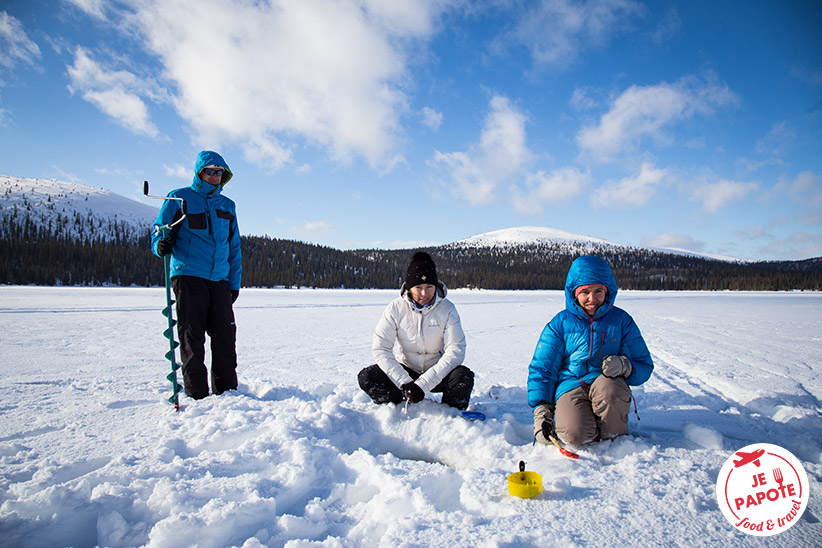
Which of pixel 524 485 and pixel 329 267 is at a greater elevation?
pixel 329 267

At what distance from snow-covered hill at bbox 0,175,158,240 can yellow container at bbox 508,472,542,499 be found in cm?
12337

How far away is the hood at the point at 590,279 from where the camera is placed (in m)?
2.84

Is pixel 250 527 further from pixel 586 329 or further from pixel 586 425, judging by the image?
pixel 586 329

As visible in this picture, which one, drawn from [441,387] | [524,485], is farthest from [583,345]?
[524,485]

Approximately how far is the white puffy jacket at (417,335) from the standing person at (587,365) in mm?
721

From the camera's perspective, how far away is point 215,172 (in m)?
3.59

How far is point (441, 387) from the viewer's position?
325cm

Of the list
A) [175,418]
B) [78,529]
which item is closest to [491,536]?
[78,529]

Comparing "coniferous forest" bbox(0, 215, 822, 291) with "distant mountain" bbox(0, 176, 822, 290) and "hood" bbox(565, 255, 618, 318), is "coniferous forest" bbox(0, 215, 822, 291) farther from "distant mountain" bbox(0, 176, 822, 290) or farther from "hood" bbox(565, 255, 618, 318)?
"hood" bbox(565, 255, 618, 318)

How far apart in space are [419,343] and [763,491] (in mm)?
2251

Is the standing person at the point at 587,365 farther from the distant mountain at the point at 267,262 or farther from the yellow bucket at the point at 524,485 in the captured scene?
the distant mountain at the point at 267,262

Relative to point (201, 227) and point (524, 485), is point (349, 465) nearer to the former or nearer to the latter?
point (524, 485)

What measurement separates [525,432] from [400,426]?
37.8 inches

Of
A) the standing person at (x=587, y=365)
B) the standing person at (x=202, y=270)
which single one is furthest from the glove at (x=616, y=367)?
the standing person at (x=202, y=270)
